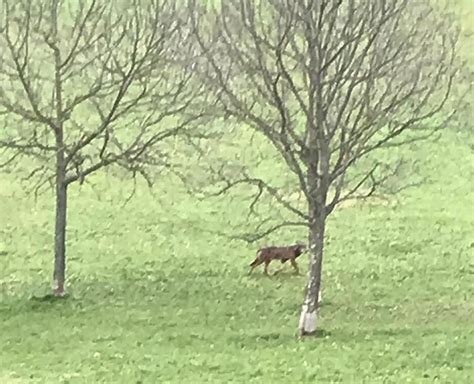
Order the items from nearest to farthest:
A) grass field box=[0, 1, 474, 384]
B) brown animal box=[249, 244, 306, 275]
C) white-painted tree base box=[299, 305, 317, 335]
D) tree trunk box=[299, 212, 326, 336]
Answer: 1. grass field box=[0, 1, 474, 384]
2. tree trunk box=[299, 212, 326, 336]
3. white-painted tree base box=[299, 305, 317, 335]
4. brown animal box=[249, 244, 306, 275]

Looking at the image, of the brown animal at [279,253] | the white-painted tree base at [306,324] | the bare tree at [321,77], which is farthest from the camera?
the brown animal at [279,253]

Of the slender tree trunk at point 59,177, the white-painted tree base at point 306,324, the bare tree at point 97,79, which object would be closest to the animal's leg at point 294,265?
Result: the bare tree at point 97,79

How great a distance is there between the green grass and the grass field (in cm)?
6

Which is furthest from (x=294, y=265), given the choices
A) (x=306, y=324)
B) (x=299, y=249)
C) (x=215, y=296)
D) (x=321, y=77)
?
(x=321, y=77)

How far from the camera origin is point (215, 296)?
2641 cm

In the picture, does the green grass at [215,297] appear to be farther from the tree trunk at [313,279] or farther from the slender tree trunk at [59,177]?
the slender tree trunk at [59,177]

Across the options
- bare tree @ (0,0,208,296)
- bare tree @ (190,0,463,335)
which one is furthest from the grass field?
bare tree @ (0,0,208,296)

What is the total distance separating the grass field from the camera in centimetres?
1886

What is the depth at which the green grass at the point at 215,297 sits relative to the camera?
18891mm

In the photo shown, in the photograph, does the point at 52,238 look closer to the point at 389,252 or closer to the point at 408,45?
the point at 389,252

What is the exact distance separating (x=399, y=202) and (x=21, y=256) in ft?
51.5

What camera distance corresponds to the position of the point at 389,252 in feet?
104

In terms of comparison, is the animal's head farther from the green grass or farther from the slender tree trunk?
the slender tree trunk

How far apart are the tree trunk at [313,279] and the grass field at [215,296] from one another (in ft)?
1.56
